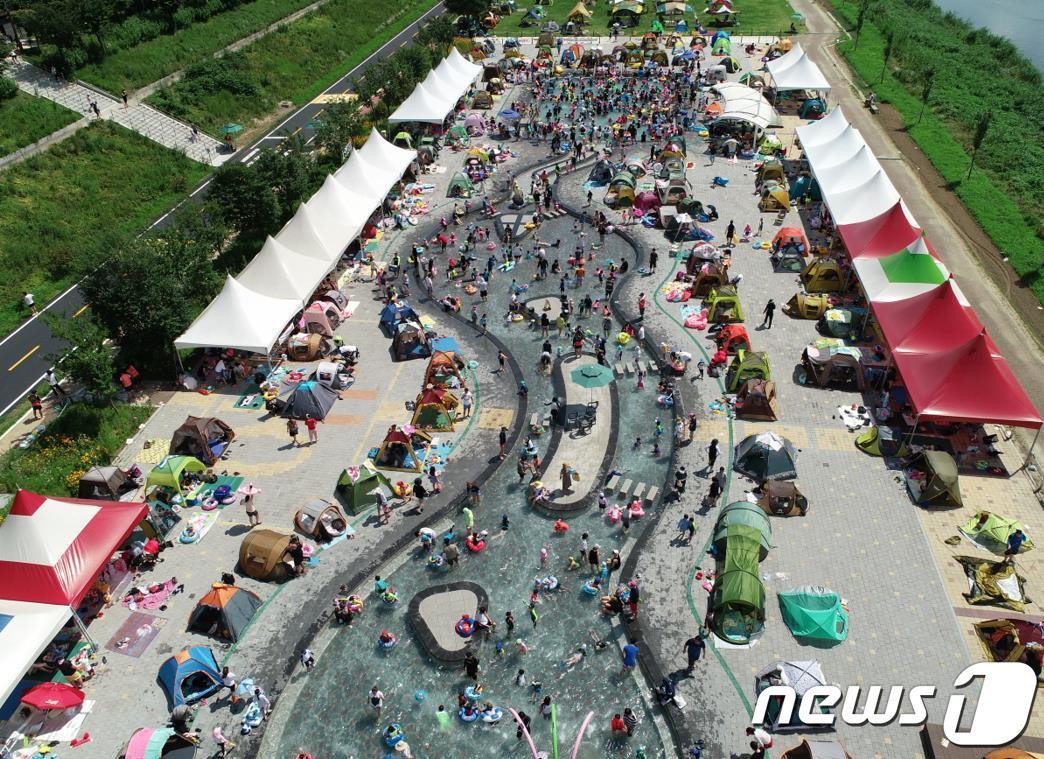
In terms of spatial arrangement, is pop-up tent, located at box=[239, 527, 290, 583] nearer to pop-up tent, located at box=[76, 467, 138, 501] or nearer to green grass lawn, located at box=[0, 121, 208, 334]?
pop-up tent, located at box=[76, 467, 138, 501]

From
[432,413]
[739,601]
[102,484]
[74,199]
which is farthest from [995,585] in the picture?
[74,199]

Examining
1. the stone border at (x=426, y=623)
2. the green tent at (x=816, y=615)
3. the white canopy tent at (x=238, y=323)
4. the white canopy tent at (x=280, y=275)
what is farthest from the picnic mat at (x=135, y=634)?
the green tent at (x=816, y=615)

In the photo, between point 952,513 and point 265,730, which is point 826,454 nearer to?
point 952,513

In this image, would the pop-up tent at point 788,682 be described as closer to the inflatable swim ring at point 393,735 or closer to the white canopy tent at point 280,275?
the inflatable swim ring at point 393,735

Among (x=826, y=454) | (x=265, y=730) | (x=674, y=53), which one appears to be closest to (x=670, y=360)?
(x=826, y=454)

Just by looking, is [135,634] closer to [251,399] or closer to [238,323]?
[251,399]

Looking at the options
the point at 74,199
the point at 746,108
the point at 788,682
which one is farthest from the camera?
the point at 746,108
